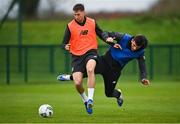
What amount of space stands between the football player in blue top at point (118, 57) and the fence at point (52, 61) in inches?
542

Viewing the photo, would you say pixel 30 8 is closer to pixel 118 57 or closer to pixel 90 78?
pixel 118 57

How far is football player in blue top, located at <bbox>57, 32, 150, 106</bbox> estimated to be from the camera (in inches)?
615

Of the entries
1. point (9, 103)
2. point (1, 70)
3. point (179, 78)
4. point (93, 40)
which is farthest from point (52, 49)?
point (93, 40)

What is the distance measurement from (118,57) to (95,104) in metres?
2.86

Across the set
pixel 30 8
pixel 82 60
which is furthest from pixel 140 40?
pixel 30 8

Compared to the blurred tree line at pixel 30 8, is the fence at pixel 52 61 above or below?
below

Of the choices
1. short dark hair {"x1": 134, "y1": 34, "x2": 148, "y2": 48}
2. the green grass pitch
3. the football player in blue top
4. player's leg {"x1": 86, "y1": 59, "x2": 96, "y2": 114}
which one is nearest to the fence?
the green grass pitch

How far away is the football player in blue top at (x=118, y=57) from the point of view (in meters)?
15.6

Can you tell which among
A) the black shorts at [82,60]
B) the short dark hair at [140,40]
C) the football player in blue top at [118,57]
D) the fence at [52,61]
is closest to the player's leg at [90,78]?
the black shorts at [82,60]

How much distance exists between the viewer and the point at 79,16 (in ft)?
52.7

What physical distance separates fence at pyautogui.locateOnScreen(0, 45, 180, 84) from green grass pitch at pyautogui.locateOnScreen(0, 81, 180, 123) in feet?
11.3

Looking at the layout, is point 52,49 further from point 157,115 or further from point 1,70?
point 157,115

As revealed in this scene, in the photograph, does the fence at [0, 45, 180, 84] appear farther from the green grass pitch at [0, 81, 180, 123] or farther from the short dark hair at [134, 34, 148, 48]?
the short dark hair at [134, 34, 148, 48]

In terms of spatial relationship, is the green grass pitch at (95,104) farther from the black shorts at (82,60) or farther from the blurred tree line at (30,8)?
the blurred tree line at (30,8)
